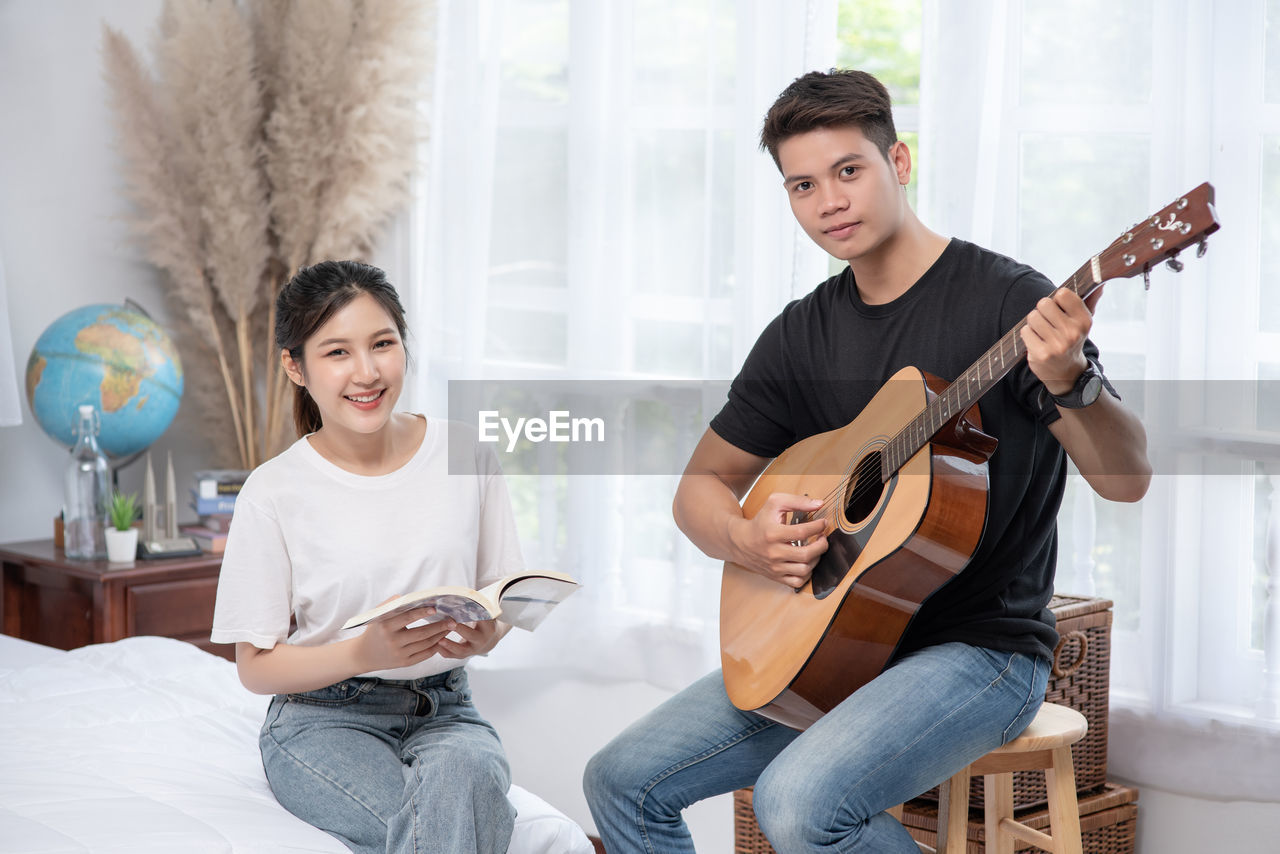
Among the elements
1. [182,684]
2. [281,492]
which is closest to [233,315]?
[182,684]

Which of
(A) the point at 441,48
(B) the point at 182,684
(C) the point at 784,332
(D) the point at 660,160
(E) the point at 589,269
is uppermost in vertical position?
(A) the point at 441,48

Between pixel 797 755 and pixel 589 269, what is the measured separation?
151cm

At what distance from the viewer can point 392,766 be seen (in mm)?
1387

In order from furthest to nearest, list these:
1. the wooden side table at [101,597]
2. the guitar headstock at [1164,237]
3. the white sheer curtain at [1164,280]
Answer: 1. the wooden side table at [101,597]
2. the white sheer curtain at [1164,280]
3. the guitar headstock at [1164,237]

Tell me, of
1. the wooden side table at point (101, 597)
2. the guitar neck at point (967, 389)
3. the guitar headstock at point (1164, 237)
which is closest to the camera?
the guitar headstock at point (1164, 237)

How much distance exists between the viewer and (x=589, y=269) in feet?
8.68

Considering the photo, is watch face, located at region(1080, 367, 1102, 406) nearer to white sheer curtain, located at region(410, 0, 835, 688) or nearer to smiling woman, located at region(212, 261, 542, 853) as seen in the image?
smiling woman, located at region(212, 261, 542, 853)

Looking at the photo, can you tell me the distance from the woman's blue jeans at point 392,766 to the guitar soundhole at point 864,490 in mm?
515

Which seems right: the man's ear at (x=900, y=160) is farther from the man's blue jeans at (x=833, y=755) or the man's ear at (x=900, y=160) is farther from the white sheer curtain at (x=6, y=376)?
the white sheer curtain at (x=6, y=376)

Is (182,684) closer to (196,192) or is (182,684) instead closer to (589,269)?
(589,269)

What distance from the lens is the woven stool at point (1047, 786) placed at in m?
1.48

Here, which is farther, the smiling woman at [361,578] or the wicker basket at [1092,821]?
the wicker basket at [1092,821]

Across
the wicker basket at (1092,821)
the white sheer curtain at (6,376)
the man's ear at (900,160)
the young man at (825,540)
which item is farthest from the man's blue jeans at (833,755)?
the white sheer curtain at (6,376)

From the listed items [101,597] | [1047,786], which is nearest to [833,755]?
[1047,786]
